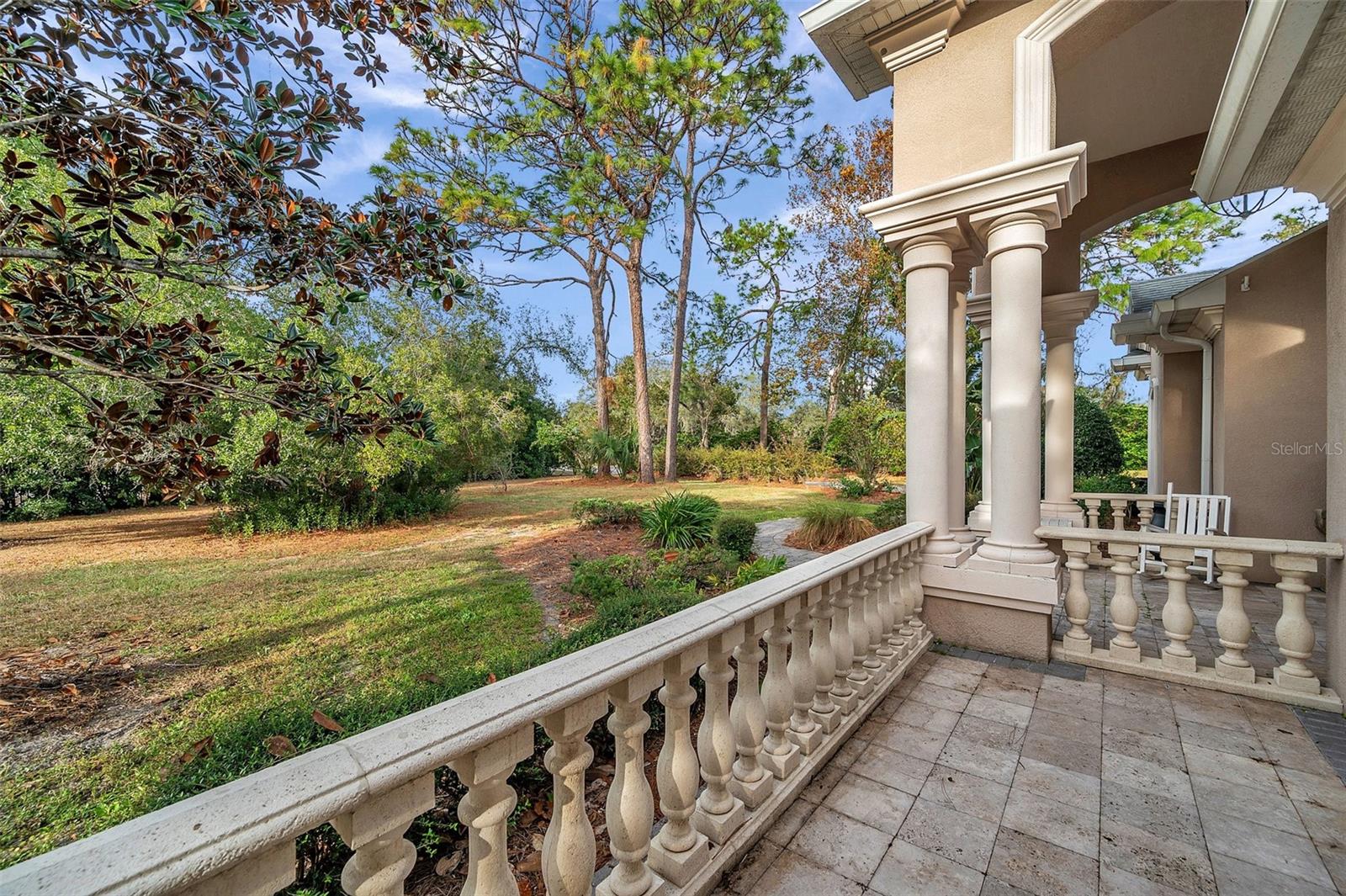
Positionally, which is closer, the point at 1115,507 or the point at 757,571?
the point at 757,571

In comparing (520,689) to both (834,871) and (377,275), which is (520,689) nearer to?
(834,871)

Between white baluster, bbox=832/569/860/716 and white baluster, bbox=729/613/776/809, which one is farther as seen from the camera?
white baluster, bbox=832/569/860/716

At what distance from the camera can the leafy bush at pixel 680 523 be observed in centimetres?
714

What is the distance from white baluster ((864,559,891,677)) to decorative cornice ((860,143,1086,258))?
90.6 inches

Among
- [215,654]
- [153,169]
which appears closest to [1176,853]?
[153,169]

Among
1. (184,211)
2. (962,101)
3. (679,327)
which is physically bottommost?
(184,211)

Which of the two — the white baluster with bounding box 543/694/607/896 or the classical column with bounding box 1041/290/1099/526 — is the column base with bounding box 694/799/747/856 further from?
the classical column with bounding box 1041/290/1099/526

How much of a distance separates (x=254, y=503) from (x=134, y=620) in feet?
15.9

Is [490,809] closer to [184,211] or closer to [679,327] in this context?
Answer: [184,211]

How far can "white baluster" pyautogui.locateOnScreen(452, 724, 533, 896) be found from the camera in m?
0.98

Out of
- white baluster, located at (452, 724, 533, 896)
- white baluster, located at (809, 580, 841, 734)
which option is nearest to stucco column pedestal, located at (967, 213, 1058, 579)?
white baluster, located at (809, 580, 841, 734)

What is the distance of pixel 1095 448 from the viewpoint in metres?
10.8

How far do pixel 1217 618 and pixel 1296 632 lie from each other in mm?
298

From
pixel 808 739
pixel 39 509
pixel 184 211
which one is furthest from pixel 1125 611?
pixel 39 509
